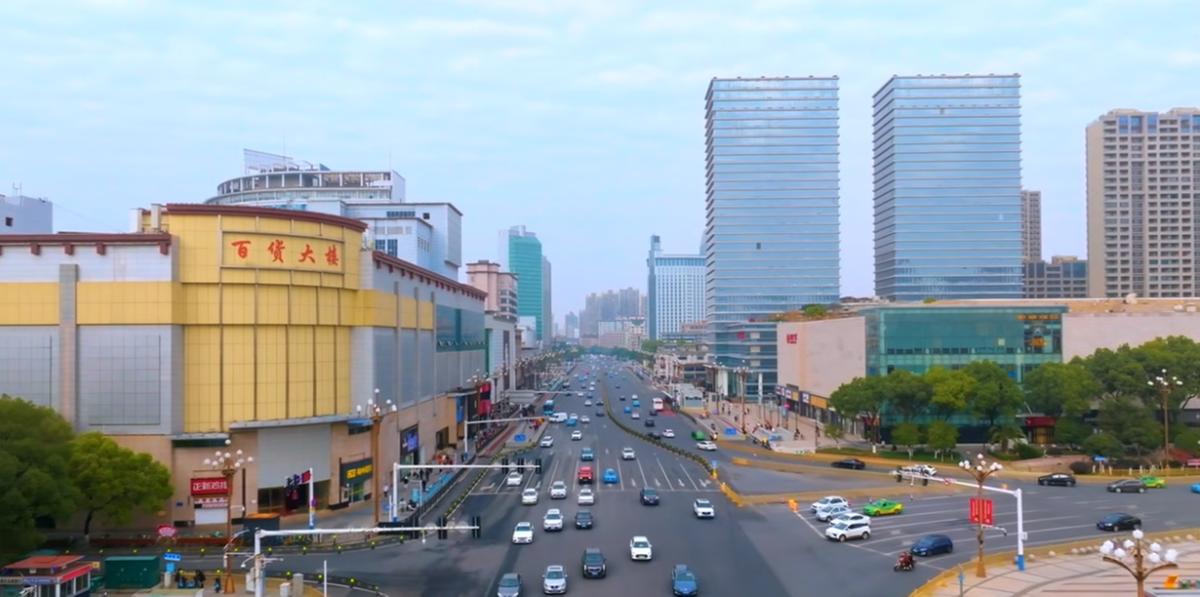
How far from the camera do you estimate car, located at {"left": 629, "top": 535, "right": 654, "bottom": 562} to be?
3762cm

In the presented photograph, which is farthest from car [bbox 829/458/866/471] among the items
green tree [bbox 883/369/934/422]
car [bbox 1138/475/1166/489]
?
car [bbox 1138/475/1166/489]

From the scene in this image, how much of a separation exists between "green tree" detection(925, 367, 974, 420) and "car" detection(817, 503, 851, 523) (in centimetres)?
2603

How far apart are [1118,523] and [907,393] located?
28.1m

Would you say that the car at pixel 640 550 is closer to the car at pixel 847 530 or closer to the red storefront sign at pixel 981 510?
the car at pixel 847 530

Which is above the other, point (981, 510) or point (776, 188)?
point (776, 188)

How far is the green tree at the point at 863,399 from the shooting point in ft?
241

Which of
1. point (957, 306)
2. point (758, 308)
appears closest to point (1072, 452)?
point (957, 306)

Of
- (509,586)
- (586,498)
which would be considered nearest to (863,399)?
(586,498)

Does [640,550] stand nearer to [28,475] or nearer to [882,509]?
[882,509]

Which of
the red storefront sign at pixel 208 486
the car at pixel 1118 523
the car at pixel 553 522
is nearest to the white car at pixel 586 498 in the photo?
the car at pixel 553 522

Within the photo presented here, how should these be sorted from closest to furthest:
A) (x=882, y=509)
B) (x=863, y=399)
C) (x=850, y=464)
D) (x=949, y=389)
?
(x=882, y=509) → (x=850, y=464) → (x=949, y=389) → (x=863, y=399)

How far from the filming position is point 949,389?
227ft

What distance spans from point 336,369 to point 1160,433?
5892 centimetres

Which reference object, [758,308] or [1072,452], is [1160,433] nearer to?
[1072,452]
